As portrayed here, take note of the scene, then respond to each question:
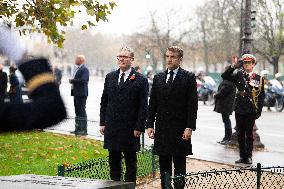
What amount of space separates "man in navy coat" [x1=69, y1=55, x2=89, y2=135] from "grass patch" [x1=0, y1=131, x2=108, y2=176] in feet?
1.66

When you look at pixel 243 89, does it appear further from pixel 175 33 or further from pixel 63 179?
pixel 175 33

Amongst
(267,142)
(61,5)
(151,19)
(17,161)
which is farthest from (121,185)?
(151,19)

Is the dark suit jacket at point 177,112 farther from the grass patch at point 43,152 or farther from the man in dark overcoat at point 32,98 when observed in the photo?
the man in dark overcoat at point 32,98

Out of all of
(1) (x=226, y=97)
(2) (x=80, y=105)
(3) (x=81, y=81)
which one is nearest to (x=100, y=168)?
(1) (x=226, y=97)

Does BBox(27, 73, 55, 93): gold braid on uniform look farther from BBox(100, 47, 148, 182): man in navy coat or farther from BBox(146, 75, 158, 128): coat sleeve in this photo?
BBox(100, 47, 148, 182): man in navy coat

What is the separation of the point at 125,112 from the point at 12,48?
4.57m

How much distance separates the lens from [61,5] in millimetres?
8984

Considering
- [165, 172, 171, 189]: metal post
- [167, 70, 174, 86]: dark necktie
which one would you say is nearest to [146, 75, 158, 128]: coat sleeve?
[167, 70, 174, 86]: dark necktie

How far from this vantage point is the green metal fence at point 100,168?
6555 millimetres

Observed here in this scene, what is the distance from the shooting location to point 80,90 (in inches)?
535

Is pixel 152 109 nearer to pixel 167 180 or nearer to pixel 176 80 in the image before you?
pixel 176 80

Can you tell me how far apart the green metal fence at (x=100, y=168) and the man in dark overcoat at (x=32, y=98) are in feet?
12.6

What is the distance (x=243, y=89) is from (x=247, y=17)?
3.60 meters

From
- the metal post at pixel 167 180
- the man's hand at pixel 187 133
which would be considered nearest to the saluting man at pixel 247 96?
the man's hand at pixel 187 133
